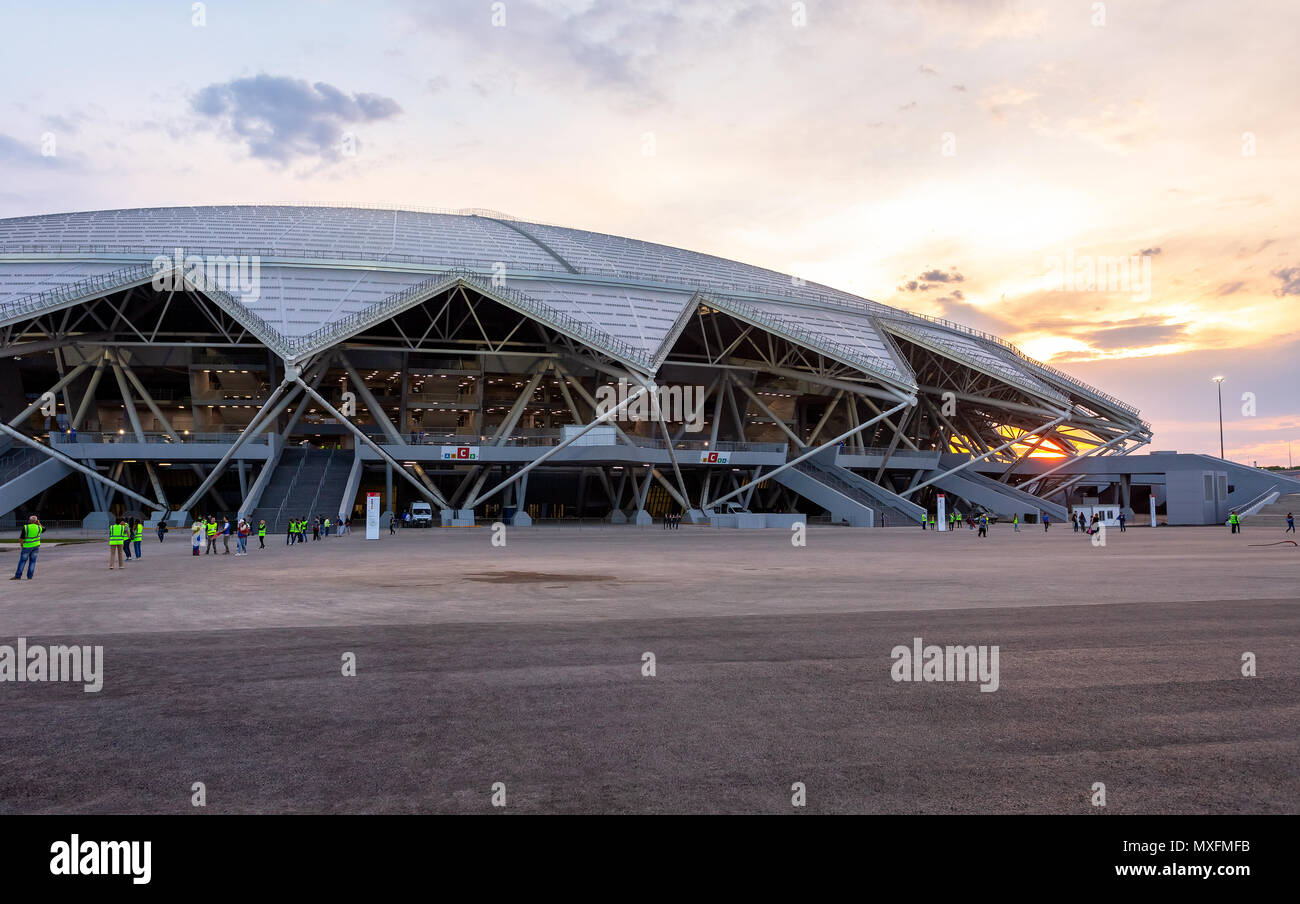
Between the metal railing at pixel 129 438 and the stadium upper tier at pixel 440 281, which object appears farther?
the metal railing at pixel 129 438

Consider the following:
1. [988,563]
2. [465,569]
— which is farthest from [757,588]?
[988,563]

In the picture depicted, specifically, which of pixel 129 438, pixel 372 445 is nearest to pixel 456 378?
pixel 372 445

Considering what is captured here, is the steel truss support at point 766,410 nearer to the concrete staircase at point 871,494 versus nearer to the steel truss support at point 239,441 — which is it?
the concrete staircase at point 871,494

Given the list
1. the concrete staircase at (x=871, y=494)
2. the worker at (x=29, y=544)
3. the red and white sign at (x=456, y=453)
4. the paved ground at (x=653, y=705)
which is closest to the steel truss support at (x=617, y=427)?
the red and white sign at (x=456, y=453)

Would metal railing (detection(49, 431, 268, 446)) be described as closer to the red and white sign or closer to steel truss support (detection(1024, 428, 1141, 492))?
the red and white sign

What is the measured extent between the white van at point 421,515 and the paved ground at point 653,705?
43.1 metres

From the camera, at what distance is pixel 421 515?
207 ft

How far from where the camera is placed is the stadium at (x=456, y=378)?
199 feet

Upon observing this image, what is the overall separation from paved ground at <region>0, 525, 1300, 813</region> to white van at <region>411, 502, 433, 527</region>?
4310 cm

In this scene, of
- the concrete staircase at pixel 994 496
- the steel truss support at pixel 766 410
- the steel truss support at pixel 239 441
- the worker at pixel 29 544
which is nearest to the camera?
the worker at pixel 29 544

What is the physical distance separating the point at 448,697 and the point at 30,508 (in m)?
73.7

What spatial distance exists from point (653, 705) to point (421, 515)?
185 feet

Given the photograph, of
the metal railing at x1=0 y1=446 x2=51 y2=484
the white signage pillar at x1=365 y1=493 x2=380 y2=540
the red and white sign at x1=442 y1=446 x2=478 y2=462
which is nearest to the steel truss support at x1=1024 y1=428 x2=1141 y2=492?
the red and white sign at x1=442 y1=446 x2=478 y2=462

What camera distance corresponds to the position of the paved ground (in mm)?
6055
